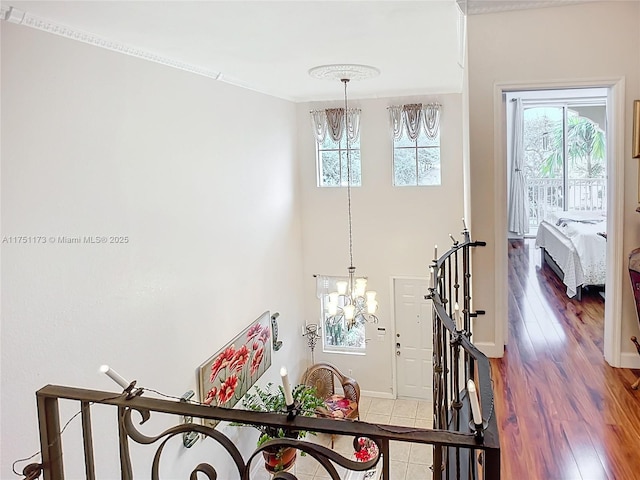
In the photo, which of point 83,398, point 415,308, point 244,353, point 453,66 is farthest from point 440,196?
point 83,398

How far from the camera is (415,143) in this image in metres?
8.01

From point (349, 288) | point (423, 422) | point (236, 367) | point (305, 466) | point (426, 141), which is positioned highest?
point (426, 141)

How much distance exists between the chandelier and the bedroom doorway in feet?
7.46

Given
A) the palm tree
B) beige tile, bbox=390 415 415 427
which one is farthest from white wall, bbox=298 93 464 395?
the palm tree

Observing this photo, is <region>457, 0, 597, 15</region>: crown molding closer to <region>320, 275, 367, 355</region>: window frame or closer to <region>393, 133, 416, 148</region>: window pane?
<region>393, 133, 416, 148</region>: window pane

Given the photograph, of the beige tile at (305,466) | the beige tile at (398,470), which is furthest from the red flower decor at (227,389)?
the beige tile at (398,470)

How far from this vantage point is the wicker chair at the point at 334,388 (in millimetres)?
7550

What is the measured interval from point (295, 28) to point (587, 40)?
2.02 metres

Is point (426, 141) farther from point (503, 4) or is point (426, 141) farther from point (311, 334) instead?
point (503, 4)

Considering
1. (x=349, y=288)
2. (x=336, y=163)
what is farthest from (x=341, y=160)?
(x=349, y=288)

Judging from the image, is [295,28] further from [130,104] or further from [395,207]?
[395,207]

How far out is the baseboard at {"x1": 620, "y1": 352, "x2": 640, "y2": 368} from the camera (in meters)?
3.40

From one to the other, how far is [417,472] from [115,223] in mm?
5055

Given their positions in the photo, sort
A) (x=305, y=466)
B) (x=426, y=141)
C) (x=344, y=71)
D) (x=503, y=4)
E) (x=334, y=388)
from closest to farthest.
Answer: (x=503, y=4) → (x=344, y=71) → (x=305, y=466) → (x=426, y=141) → (x=334, y=388)
